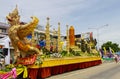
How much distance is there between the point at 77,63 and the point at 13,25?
1120cm

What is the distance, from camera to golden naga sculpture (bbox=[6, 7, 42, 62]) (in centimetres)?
1755

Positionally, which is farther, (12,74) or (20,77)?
(20,77)

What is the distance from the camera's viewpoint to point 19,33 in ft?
58.6

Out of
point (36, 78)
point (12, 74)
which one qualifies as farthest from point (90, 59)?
point (12, 74)

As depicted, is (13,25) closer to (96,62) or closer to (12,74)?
(12,74)

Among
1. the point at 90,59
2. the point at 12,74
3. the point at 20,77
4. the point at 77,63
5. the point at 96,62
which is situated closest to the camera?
the point at 12,74

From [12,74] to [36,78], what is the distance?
287 cm

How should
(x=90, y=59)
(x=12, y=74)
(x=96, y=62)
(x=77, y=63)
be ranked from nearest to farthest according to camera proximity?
(x=12, y=74) → (x=77, y=63) → (x=90, y=59) → (x=96, y=62)

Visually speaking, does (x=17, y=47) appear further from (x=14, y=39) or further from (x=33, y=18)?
(x=33, y=18)

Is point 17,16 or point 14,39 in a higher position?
point 17,16

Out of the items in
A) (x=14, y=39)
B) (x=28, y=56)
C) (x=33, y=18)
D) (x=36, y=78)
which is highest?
(x=33, y=18)

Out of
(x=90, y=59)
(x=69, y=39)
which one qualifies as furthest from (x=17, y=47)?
(x=69, y=39)

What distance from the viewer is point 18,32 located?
58.4 ft

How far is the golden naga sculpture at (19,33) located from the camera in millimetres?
17550
